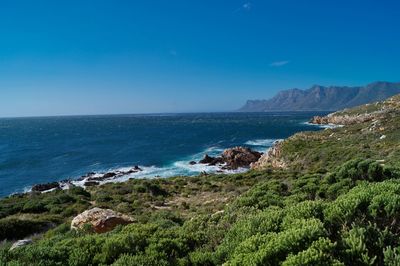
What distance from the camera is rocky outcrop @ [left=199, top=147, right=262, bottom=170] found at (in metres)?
55.2

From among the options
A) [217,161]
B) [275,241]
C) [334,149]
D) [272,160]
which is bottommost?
[217,161]

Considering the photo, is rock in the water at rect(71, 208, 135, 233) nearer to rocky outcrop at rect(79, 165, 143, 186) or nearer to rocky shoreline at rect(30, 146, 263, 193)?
rocky shoreline at rect(30, 146, 263, 193)

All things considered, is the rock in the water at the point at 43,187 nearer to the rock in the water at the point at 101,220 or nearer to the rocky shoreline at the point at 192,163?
the rocky shoreline at the point at 192,163

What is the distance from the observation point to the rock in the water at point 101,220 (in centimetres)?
1392

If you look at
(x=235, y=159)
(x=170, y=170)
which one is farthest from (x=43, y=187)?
(x=235, y=159)

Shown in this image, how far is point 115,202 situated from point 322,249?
23.5 m

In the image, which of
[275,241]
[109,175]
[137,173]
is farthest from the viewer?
[137,173]

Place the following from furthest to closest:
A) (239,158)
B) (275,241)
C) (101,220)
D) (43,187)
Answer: (239,158) < (43,187) < (101,220) < (275,241)

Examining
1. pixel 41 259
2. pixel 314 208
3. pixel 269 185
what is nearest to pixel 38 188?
pixel 269 185

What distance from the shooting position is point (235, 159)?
56219 millimetres

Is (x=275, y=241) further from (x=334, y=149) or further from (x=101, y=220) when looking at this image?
(x=334, y=149)

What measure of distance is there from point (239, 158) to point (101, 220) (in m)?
43.7

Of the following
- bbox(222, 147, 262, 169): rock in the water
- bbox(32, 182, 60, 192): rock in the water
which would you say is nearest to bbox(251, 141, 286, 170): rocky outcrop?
bbox(222, 147, 262, 169): rock in the water

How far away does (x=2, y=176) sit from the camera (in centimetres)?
5297
